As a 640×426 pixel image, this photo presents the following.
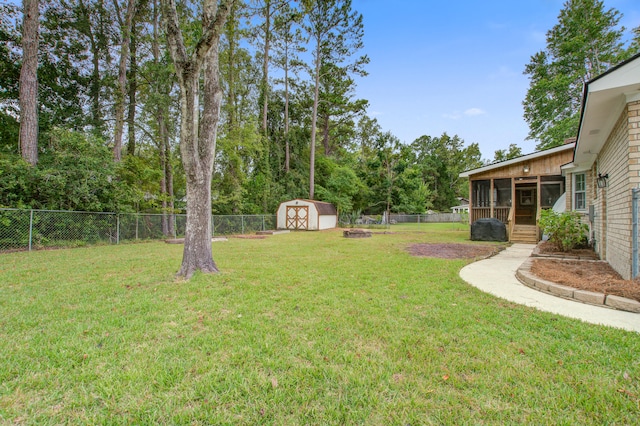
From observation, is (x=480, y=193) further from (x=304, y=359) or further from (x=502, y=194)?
(x=304, y=359)

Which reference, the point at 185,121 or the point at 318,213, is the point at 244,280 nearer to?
the point at 185,121

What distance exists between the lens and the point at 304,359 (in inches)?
88.9

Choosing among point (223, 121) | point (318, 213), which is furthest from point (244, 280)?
point (223, 121)

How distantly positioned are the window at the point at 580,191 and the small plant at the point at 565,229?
1800mm

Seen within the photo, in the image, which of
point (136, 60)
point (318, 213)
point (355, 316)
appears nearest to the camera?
point (355, 316)

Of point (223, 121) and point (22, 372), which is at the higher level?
point (223, 121)

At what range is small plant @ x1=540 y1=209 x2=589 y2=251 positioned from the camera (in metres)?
7.30

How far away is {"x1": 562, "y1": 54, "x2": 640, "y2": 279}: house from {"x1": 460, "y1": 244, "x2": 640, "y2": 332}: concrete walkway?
4.16 feet

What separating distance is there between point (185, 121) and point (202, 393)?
4.57 m

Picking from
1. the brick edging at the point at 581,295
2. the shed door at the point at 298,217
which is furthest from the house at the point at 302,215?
the brick edging at the point at 581,295

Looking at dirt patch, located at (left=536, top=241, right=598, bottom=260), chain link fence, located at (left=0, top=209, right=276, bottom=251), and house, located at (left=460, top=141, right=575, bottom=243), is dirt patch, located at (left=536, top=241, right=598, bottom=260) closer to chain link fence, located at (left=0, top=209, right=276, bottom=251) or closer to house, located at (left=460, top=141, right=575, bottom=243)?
house, located at (left=460, top=141, right=575, bottom=243)

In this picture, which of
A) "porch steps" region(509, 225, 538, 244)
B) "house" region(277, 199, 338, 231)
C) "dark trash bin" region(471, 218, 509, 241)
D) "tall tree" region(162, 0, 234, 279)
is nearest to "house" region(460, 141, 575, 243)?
"porch steps" region(509, 225, 538, 244)

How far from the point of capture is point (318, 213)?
65.2ft

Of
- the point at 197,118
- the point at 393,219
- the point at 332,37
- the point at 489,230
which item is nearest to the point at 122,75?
the point at 197,118
